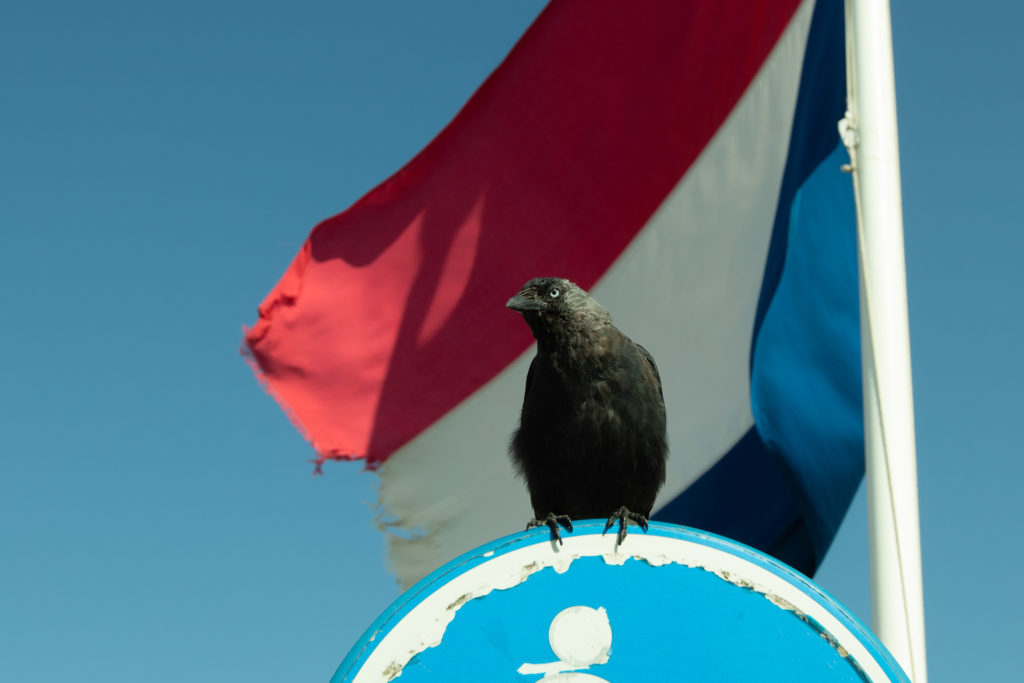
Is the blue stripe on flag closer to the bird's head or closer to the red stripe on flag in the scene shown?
the bird's head

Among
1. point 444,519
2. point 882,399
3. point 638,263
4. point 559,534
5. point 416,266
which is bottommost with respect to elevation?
point 559,534

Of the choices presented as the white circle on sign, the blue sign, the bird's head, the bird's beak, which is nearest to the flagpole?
the bird's head

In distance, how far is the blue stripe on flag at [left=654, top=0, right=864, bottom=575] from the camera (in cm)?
374

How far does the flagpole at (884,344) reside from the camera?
2.80m

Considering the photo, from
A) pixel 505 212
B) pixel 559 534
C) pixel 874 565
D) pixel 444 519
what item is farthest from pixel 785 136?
pixel 559 534

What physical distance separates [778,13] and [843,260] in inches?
40.1

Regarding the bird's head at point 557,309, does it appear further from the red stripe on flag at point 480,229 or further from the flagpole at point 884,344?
the red stripe on flag at point 480,229

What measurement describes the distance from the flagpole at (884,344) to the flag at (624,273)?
1.75 feet

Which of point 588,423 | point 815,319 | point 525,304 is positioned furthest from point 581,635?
point 815,319

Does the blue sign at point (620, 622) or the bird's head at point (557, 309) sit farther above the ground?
the bird's head at point (557, 309)

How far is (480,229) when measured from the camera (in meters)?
5.38

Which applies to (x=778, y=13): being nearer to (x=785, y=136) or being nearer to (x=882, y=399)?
(x=785, y=136)

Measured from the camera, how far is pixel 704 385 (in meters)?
4.50

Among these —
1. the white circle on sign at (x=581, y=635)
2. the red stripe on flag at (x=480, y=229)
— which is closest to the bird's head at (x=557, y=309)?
the red stripe on flag at (x=480, y=229)
